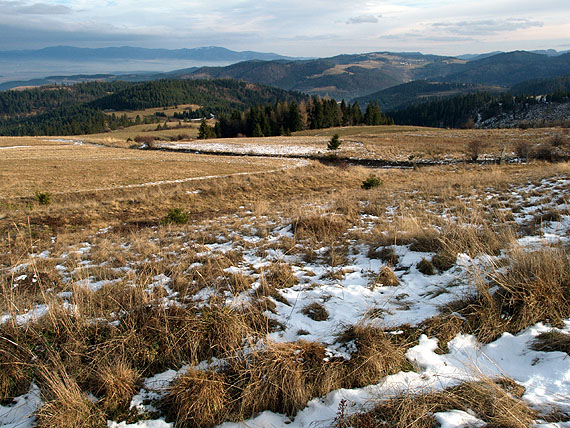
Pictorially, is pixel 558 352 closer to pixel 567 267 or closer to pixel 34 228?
pixel 567 267

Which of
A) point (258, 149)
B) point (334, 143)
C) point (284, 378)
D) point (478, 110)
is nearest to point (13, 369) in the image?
point (284, 378)

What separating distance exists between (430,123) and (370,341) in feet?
587

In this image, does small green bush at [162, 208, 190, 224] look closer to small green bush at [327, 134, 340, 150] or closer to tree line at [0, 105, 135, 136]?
small green bush at [327, 134, 340, 150]

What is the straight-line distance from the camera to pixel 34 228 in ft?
35.4

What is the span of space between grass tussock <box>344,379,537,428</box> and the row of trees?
240 feet

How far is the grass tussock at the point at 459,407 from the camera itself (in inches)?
85.0

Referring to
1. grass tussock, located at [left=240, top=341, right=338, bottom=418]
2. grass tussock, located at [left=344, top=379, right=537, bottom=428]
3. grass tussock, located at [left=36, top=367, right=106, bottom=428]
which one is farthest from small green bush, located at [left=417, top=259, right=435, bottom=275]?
grass tussock, located at [left=36, top=367, right=106, bottom=428]

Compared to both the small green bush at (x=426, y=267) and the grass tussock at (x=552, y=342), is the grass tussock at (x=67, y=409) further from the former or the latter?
the small green bush at (x=426, y=267)

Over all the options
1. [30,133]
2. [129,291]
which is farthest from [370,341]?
[30,133]

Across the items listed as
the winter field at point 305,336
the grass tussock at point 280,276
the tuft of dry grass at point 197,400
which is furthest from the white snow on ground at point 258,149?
the tuft of dry grass at point 197,400

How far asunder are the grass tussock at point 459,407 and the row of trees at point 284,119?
7307 centimetres

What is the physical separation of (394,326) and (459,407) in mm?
986

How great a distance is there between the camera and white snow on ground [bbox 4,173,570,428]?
2455 mm

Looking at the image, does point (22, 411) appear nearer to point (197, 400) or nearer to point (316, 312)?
point (197, 400)
